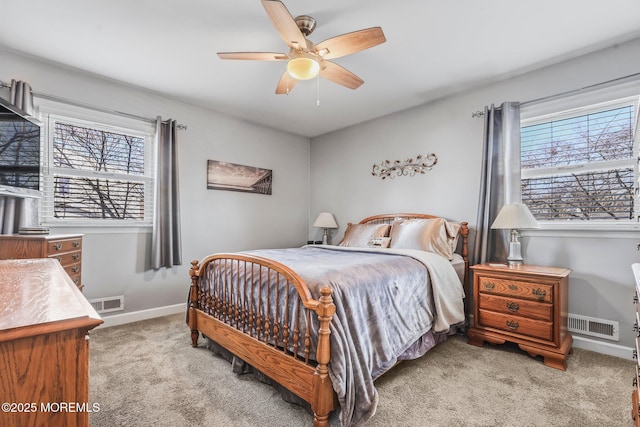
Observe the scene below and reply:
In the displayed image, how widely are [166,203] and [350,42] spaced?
2.61 metres

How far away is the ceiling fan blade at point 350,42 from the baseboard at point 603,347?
2916 millimetres

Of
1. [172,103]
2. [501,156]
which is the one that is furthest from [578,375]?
[172,103]

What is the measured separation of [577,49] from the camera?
252 cm

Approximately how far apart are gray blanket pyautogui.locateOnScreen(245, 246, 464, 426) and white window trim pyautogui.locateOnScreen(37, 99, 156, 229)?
2.27 metres

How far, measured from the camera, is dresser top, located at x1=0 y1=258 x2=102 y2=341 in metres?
0.60

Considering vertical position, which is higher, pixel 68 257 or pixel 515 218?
pixel 515 218

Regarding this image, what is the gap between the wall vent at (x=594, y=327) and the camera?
243 centimetres

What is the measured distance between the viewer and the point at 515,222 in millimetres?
2537

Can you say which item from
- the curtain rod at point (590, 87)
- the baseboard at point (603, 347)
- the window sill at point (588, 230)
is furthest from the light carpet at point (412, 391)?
the curtain rod at point (590, 87)

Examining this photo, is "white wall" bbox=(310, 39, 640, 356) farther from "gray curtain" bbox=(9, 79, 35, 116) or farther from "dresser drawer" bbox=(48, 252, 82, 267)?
"gray curtain" bbox=(9, 79, 35, 116)

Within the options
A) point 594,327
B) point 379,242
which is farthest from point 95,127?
point 594,327

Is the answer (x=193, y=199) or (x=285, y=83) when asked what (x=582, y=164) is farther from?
(x=193, y=199)

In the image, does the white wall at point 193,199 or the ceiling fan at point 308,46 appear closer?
the ceiling fan at point 308,46

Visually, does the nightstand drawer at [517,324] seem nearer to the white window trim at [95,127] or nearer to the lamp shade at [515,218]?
the lamp shade at [515,218]
